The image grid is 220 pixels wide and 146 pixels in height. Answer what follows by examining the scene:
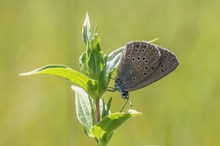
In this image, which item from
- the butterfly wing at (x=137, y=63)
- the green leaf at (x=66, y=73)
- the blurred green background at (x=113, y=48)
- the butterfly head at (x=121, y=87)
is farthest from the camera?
the blurred green background at (x=113, y=48)

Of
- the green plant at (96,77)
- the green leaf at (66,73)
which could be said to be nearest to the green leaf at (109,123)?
the green plant at (96,77)

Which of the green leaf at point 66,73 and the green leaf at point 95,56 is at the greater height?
the green leaf at point 95,56

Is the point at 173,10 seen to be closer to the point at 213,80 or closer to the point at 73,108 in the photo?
the point at 213,80

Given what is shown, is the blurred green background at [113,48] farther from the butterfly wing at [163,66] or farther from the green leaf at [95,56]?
the green leaf at [95,56]

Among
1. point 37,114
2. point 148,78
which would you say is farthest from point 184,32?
point 148,78

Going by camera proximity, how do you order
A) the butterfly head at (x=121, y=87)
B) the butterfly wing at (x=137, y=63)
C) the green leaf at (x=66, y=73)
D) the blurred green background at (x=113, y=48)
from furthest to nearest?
the blurred green background at (x=113, y=48) < the butterfly head at (x=121, y=87) < the butterfly wing at (x=137, y=63) < the green leaf at (x=66, y=73)

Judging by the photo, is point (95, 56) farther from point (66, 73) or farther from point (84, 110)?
point (84, 110)

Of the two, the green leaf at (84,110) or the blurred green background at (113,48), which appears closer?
the green leaf at (84,110)
